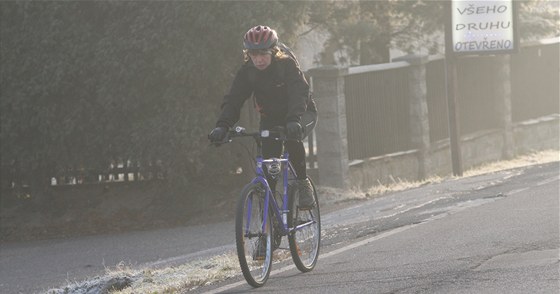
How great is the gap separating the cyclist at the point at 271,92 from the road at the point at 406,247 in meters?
0.92

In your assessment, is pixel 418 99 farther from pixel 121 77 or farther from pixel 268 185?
pixel 268 185

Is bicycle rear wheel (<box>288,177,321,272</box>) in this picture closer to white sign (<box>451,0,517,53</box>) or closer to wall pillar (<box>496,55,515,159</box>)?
white sign (<box>451,0,517,53</box>)

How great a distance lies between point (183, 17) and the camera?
17734mm

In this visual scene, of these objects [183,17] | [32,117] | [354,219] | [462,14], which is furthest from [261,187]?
[462,14]

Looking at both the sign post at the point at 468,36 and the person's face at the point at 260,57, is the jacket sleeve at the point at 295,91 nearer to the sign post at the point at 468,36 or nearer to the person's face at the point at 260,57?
the person's face at the point at 260,57

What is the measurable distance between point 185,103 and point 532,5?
1383cm

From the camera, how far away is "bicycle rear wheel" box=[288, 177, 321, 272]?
29.1ft

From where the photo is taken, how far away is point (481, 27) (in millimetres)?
20219

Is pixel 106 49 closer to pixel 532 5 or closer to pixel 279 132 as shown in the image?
pixel 279 132

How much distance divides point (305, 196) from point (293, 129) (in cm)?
96

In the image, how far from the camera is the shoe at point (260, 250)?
837 centimetres

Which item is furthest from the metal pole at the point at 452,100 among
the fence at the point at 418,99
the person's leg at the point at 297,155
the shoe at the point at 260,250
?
the shoe at the point at 260,250

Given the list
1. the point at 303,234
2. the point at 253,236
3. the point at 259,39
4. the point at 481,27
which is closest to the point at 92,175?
the point at 481,27

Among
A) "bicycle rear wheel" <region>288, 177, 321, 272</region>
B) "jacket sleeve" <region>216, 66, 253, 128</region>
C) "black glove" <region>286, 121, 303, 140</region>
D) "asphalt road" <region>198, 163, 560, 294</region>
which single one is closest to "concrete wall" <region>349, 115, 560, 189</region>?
"asphalt road" <region>198, 163, 560, 294</region>
